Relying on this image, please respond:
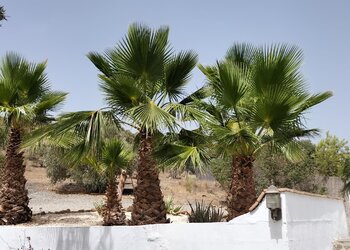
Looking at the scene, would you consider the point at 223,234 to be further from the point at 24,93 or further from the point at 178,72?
the point at 24,93

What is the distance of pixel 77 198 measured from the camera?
27375 mm

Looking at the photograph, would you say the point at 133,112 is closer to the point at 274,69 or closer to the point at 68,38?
the point at 274,69

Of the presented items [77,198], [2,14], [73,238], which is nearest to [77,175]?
[77,198]

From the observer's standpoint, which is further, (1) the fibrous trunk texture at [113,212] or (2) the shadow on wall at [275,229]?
(1) the fibrous trunk texture at [113,212]

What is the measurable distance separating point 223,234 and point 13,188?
8.38m

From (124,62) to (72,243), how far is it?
4827 millimetres

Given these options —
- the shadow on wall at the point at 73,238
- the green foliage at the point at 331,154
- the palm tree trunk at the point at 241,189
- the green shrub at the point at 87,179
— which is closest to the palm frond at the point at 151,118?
the palm tree trunk at the point at 241,189

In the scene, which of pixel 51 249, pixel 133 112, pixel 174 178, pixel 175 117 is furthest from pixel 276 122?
pixel 174 178

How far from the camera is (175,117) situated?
11.6 m

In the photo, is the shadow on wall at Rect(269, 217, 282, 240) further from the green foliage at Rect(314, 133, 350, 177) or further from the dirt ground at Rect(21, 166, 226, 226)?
the green foliage at Rect(314, 133, 350, 177)

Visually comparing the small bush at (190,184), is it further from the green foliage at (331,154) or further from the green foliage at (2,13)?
the green foliage at (2,13)

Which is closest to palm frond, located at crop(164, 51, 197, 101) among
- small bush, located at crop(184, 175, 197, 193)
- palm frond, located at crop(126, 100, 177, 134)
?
palm frond, located at crop(126, 100, 177, 134)

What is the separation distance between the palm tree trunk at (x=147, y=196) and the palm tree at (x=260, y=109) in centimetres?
183

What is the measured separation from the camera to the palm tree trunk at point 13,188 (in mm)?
14219
